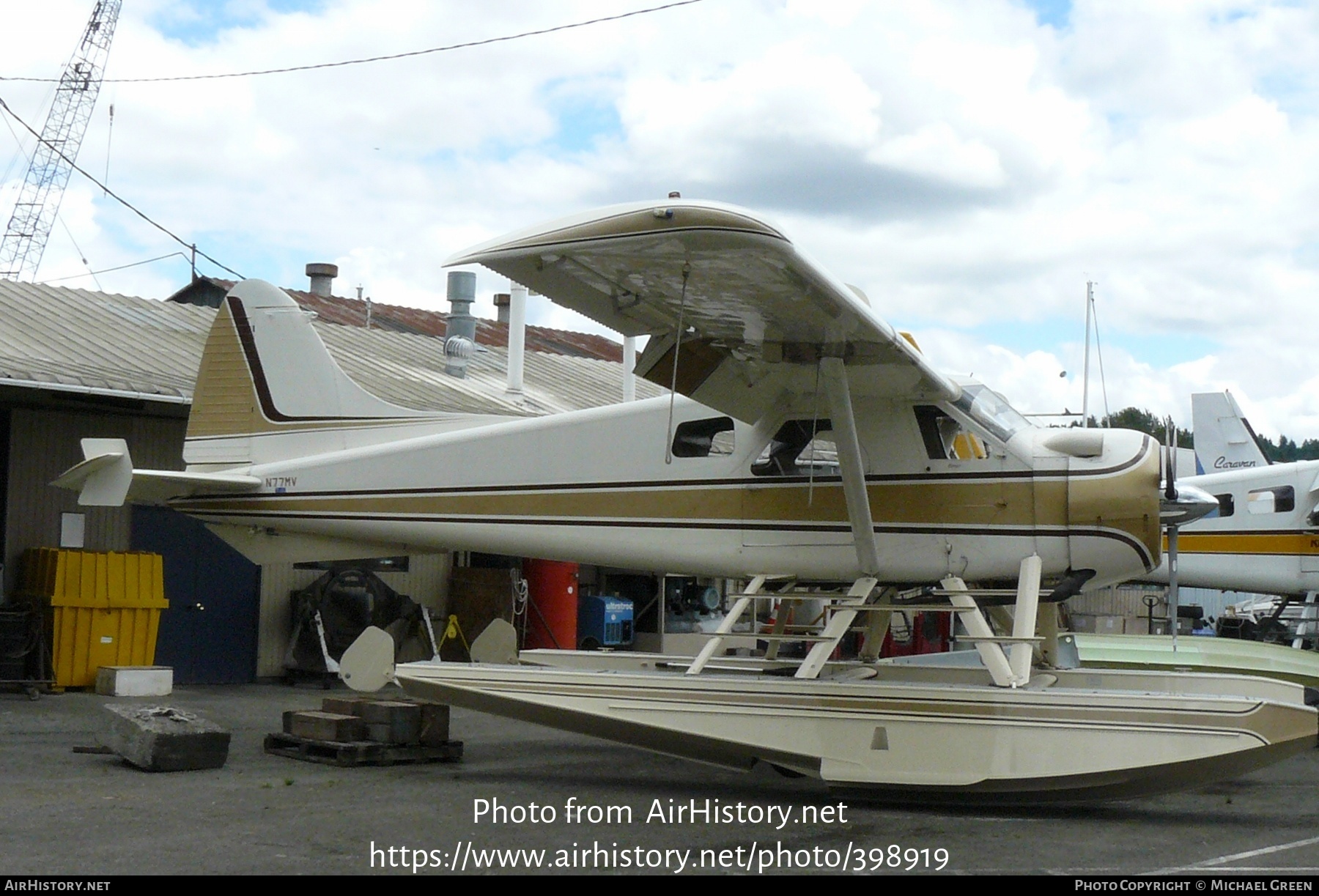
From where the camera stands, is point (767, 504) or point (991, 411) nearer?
point (991, 411)

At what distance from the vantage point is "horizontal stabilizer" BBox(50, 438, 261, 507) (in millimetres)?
9383

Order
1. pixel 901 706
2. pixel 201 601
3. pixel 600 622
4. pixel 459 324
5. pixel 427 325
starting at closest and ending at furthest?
pixel 901 706 < pixel 201 601 < pixel 600 622 < pixel 459 324 < pixel 427 325

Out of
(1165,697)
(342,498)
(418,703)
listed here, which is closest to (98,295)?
(342,498)

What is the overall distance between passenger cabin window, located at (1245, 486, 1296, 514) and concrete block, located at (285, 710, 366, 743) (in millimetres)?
10347

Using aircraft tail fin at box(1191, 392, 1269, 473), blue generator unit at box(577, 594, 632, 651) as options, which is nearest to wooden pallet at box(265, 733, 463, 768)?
blue generator unit at box(577, 594, 632, 651)

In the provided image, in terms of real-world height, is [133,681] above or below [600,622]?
below

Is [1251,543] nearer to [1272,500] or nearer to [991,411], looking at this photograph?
[1272,500]

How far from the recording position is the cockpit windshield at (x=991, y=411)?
8.60 m

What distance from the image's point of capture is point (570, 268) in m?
6.82

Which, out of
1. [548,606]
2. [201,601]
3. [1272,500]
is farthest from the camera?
[548,606]

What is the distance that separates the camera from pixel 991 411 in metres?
8.74

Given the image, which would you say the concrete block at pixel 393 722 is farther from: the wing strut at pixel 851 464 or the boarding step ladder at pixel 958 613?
the wing strut at pixel 851 464

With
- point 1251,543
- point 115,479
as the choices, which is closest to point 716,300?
point 115,479

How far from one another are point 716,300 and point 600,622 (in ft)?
36.8
